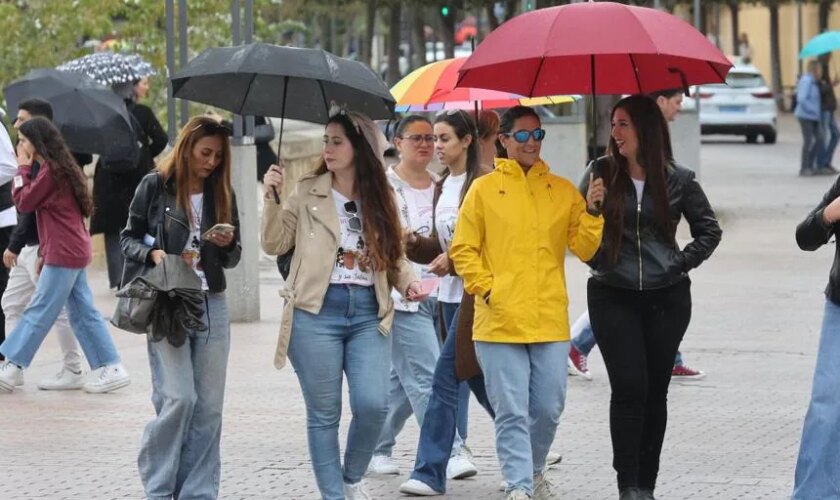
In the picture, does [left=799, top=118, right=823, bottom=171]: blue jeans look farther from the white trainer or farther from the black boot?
the white trainer

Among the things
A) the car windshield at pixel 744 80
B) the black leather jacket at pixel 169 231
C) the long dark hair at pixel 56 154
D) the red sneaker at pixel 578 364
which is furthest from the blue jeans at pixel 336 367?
the car windshield at pixel 744 80

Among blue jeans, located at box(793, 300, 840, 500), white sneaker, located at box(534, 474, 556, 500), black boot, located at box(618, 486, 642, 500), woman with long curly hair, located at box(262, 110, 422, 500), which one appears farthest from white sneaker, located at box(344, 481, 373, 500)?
blue jeans, located at box(793, 300, 840, 500)

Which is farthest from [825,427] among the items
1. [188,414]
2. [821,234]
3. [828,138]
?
[828,138]

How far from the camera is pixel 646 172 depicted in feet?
23.1

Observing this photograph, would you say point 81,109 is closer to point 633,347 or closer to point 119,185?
point 119,185

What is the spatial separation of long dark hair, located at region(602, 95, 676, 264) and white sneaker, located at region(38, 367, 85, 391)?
4.53 metres

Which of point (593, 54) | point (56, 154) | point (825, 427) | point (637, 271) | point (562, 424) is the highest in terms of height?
point (593, 54)

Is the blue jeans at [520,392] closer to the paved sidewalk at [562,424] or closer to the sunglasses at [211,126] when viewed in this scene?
the paved sidewalk at [562,424]

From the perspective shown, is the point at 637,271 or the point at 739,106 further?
the point at 739,106

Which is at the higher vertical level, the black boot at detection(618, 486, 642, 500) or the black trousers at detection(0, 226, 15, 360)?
the black trousers at detection(0, 226, 15, 360)

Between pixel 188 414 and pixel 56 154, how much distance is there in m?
3.47

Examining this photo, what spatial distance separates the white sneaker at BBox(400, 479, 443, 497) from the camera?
7.47 metres

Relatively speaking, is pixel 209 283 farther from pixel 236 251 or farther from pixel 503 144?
pixel 503 144

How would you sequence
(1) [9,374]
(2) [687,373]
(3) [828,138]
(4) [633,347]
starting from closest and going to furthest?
(4) [633,347] → (1) [9,374] → (2) [687,373] → (3) [828,138]
